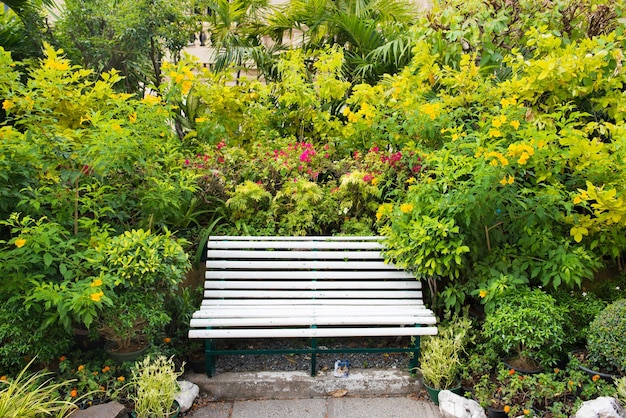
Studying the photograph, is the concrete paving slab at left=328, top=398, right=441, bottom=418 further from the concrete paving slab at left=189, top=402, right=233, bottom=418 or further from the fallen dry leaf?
the concrete paving slab at left=189, top=402, right=233, bottom=418

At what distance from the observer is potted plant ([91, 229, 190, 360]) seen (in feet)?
9.57

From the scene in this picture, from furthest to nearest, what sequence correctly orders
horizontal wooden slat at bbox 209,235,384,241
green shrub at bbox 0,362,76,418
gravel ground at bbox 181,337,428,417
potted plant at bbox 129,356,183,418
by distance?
horizontal wooden slat at bbox 209,235,384,241, gravel ground at bbox 181,337,428,417, potted plant at bbox 129,356,183,418, green shrub at bbox 0,362,76,418

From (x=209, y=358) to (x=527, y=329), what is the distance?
6.75ft

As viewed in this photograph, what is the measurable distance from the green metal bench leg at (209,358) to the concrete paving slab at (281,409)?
0.28m

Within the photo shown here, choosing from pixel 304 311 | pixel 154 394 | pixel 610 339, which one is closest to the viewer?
pixel 154 394

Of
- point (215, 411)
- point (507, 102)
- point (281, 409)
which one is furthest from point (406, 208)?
point (215, 411)

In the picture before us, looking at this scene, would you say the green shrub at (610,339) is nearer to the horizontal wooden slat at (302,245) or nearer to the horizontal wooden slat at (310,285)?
the horizontal wooden slat at (310,285)

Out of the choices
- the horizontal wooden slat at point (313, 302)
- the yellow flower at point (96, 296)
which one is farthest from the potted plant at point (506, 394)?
the yellow flower at point (96, 296)

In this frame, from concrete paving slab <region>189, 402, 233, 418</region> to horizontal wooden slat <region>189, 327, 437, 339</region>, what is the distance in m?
0.44

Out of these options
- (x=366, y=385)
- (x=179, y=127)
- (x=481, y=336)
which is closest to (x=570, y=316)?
(x=481, y=336)

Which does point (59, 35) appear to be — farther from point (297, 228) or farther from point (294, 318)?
point (294, 318)

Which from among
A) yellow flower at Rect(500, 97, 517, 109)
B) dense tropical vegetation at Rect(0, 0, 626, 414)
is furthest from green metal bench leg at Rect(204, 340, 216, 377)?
yellow flower at Rect(500, 97, 517, 109)

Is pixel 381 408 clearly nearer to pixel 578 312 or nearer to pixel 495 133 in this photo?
pixel 578 312

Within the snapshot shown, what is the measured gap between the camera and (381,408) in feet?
10.2
